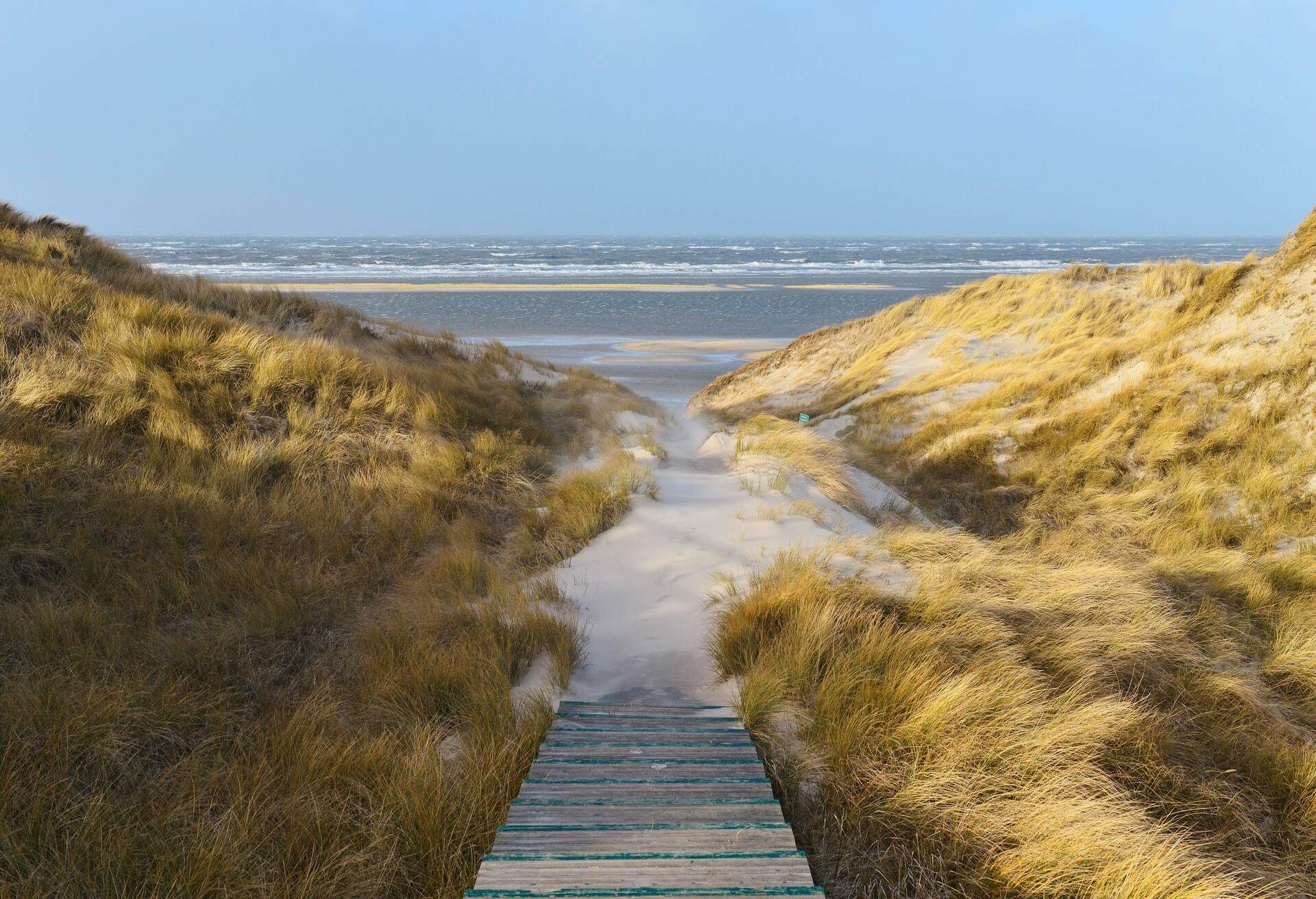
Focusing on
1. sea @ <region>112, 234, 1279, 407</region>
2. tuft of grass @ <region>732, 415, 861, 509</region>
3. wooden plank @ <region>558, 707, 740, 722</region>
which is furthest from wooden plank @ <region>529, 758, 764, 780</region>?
sea @ <region>112, 234, 1279, 407</region>

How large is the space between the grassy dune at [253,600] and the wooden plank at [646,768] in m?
0.16

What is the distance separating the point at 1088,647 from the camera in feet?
11.7

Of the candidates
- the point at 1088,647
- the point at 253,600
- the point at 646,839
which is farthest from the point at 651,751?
the point at 253,600

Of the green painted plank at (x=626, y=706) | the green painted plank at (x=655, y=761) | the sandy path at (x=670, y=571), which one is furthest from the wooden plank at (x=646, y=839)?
the sandy path at (x=670, y=571)

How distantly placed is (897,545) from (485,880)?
142 inches

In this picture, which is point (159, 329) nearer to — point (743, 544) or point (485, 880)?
point (743, 544)

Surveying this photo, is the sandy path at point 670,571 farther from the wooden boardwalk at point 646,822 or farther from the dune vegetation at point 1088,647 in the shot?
the wooden boardwalk at point 646,822

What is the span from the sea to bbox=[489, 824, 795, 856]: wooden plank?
13.5m

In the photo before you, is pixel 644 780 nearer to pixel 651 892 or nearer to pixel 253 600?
pixel 651 892

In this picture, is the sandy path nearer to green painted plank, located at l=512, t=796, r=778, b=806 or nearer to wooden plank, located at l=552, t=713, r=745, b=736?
wooden plank, located at l=552, t=713, r=745, b=736

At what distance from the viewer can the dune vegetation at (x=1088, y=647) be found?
7.66 ft

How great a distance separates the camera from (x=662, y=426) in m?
11.5

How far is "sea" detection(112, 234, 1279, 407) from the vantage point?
72.6 ft

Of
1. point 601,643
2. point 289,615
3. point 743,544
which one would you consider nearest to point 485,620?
point 601,643
